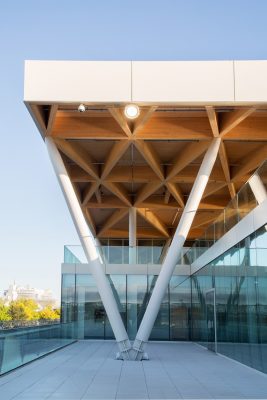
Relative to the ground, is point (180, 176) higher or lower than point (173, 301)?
higher

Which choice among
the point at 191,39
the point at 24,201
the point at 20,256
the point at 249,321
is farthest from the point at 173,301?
the point at 20,256

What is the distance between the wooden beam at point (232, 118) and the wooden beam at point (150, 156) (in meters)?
3.45

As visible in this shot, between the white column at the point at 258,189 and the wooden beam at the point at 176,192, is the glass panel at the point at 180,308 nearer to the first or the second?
the wooden beam at the point at 176,192

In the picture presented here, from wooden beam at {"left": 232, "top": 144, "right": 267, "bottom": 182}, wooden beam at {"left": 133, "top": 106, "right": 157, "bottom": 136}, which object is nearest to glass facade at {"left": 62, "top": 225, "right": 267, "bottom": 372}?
wooden beam at {"left": 232, "top": 144, "right": 267, "bottom": 182}

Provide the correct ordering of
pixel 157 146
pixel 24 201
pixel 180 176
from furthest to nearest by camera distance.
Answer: pixel 24 201
pixel 180 176
pixel 157 146

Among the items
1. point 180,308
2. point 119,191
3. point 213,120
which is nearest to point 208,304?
point 180,308

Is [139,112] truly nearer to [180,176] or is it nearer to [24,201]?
[180,176]

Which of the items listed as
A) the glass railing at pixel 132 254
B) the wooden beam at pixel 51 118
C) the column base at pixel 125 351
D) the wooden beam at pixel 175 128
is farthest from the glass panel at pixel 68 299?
the wooden beam at pixel 175 128

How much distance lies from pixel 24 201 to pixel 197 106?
116 feet

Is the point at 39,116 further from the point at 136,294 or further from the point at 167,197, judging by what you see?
the point at 136,294

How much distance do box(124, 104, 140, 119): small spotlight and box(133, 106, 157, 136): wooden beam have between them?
52cm

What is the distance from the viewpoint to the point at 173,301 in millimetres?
30641

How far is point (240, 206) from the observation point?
16844 mm

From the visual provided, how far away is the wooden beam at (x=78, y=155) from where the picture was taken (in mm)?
20594
